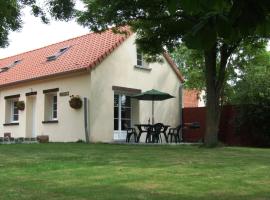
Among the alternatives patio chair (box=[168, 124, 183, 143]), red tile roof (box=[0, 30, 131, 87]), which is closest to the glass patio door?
patio chair (box=[168, 124, 183, 143])

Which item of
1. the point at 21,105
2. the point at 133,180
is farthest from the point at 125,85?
the point at 133,180

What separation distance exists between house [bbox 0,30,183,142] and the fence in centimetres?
87

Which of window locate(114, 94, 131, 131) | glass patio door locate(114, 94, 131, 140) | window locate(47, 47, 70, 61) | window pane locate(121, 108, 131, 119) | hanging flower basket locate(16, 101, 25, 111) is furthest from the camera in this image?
window locate(47, 47, 70, 61)

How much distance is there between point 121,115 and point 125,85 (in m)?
1.43

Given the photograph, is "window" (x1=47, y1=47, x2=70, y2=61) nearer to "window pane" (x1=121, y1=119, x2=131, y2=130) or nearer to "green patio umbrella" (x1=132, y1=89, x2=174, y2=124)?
"window pane" (x1=121, y1=119, x2=131, y2=130)

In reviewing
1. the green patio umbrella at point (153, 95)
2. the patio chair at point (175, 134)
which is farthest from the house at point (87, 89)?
the green patio umbrella at point (153, 95)

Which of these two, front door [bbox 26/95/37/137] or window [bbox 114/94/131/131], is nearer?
window [bbox 114/94/131/131]

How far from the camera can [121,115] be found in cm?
2395

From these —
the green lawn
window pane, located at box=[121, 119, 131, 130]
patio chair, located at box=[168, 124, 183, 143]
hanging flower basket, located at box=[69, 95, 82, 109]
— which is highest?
hanging flower basket, located at box=[69, 95, 82, 109]

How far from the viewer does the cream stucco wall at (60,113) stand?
73.5 feet

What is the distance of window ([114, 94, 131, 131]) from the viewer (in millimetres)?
23688

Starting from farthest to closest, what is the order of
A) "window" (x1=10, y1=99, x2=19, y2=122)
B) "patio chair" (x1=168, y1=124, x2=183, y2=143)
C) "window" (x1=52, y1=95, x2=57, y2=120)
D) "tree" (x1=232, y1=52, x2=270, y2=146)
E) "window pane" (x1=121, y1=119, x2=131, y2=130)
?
"window" (x1=10, y1=99, x2=19, y2=122), "window" (x1=52, y1=95, x2=57, y2=120), "window pane" (x1=121, y1=119, x2=131, y2=130), "patio chair" (x1=168, y1=124, x2=183, y2=143), "tree" (x1=232, y1=52, x2=270, y2=146)

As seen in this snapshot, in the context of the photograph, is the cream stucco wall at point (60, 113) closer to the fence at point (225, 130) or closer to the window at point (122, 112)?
the window at point (122, 112)

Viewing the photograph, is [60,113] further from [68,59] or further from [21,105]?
[21,105]
